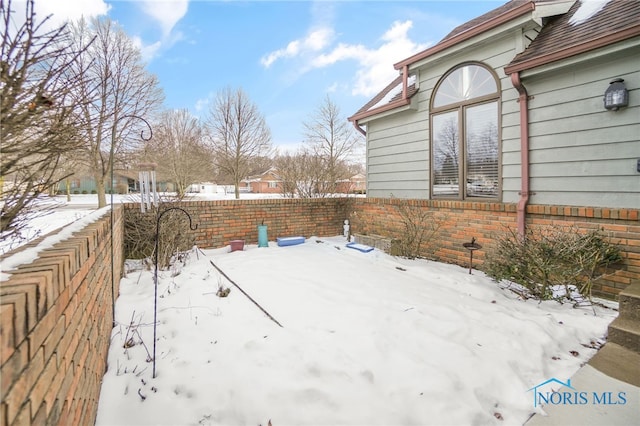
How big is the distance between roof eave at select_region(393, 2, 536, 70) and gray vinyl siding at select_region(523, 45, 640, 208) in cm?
99

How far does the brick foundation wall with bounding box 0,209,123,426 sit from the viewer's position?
0.77 metres

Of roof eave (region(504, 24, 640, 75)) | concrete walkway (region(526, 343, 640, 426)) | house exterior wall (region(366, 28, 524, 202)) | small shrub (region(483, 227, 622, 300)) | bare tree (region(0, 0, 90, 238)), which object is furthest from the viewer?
house exterior wall (region(366, 28, 524, 202))

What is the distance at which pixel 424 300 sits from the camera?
380 cm

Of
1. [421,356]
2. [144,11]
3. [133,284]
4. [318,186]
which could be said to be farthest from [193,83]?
[421,356]

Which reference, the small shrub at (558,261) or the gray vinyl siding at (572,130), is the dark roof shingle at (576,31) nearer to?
the gray vinyl siding at (572,130)

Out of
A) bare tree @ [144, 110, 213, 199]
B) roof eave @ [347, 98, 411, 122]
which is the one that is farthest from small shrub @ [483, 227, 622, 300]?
bare tree @ [144, 110, 213, 199]

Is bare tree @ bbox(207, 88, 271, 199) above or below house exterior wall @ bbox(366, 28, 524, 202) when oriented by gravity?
above

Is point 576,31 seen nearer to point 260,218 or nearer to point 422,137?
point 422,137

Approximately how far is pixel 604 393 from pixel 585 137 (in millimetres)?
3311

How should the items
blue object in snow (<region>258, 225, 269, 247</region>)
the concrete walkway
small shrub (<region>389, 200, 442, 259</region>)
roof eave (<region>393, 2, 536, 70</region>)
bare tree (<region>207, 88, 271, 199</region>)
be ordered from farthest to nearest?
1. bare tree (<region>207, 88, 271, 199</region>)
2. blue object in snow (<region>258, 225, 269, 247</region>)
3. small shrub (<region>389, 200, 442, 259</region>)
4. roof eave (<region>393, 2, 536, 70</region>)
5. the concrete walkway

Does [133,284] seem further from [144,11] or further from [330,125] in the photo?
[330,125]

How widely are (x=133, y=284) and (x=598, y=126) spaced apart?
665 cm

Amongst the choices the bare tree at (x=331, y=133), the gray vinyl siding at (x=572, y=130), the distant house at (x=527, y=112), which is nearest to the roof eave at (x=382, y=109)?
the distant house at (x=527, y=112)

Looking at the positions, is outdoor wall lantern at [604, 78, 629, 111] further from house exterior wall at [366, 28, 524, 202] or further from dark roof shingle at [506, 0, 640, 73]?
house exterior wall at [366, 28, 524, 202]
